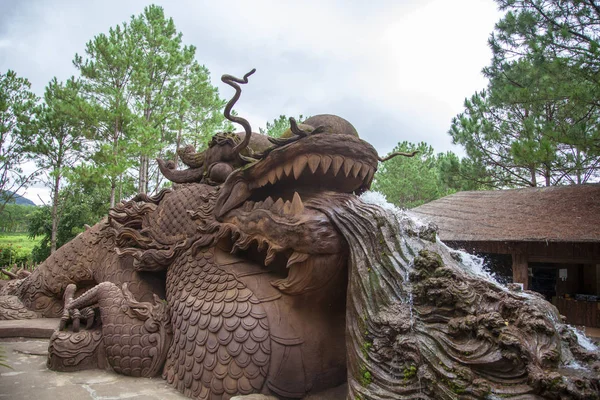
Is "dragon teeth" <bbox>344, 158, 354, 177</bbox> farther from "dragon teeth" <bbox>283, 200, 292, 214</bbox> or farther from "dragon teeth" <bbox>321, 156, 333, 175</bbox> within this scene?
"dragon teeth" <bbox>283, 200, 292, 214</bbox>

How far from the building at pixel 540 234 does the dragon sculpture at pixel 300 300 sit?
5577 mm

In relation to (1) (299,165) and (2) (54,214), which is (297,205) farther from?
(2) (54,214)

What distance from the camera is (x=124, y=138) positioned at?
1429cm

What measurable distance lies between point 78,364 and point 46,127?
13.5 metres

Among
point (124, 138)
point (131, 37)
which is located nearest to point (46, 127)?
point (124, 138)

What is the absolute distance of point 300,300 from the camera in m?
2.74

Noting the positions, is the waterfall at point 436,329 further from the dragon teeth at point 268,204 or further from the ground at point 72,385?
the ground at point 72,385

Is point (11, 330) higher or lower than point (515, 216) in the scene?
lower

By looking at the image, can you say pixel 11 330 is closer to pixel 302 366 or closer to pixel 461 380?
pixel 302 366

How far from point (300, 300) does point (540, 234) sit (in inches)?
245

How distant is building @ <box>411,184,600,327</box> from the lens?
7297 mm

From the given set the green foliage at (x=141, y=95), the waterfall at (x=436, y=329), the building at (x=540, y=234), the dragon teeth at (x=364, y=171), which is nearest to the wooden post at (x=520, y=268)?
the building at (x=540, y=234)

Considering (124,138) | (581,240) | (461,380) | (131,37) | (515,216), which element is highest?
(131,37)

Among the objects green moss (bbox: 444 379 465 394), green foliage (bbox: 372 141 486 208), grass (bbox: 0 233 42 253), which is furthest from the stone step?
green foliage (bbox: 372 141 486 208)
